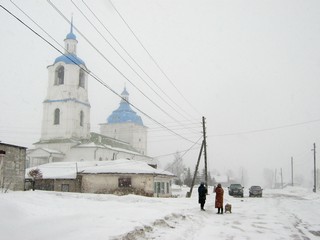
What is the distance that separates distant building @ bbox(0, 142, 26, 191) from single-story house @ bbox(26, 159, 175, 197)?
1090 centimetres

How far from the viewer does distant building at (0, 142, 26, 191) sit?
85.4 feet

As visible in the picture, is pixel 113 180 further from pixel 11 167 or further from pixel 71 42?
pixel 71 42

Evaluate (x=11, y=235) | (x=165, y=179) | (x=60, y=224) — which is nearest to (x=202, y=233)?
(x=60, y=224)

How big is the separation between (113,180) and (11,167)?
12.8 metres

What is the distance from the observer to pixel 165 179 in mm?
42562

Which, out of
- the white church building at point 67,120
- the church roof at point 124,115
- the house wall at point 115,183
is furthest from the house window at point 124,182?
the church roof at point 124,115

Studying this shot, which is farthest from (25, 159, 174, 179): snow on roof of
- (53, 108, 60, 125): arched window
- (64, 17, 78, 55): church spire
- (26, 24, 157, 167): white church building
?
(64, 17, 78, 55): church spire

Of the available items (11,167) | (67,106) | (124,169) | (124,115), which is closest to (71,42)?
(67,106)

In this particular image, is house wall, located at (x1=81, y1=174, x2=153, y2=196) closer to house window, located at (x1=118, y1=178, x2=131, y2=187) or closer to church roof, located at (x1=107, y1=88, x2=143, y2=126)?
house window, located at (x1=118, y1=178, x2=131, y2=187)

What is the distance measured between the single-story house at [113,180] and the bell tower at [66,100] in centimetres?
1750

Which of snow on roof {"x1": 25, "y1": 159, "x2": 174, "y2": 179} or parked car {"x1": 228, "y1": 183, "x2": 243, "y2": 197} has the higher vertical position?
snow on roof {"x1": 25, "y1": 159, "x2": 174, "y2": 179}

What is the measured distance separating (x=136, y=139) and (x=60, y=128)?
23.5m

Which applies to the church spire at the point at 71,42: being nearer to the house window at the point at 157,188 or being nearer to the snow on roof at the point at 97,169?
the snow on roof at the point at 97,169

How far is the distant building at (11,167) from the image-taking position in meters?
26.0
